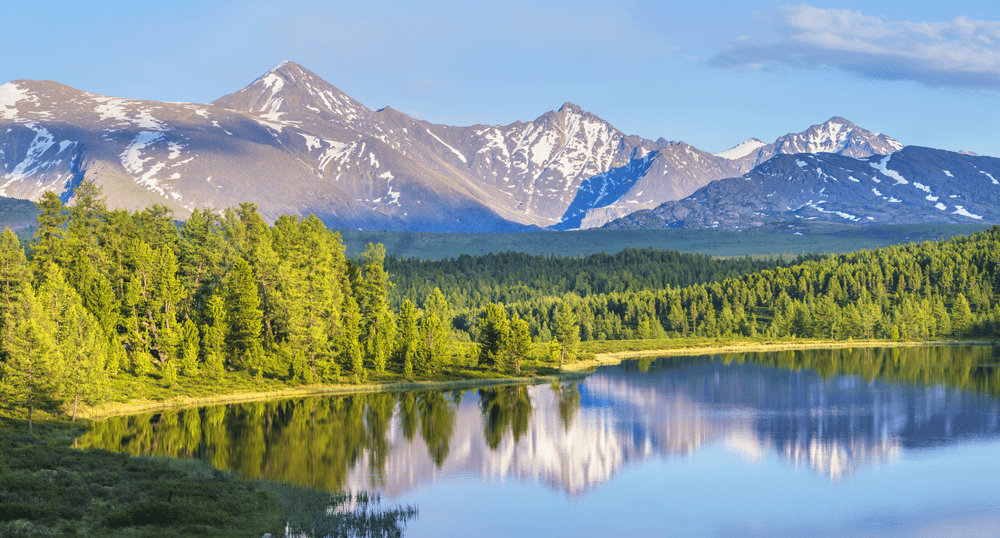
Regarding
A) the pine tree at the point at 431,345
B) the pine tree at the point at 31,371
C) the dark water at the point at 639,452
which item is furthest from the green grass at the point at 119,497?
the pine tree at the point at 431,345

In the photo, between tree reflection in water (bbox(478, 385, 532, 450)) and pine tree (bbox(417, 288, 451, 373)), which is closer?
tree reflection in water (bbox(478, 385, 532, 450))

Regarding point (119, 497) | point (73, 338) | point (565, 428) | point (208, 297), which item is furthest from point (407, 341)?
point (119, 497)

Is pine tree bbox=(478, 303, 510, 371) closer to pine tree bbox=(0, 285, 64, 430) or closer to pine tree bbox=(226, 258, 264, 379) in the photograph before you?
pine tree bbox=(226, 258, 264, 379)

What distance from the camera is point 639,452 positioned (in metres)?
83.5

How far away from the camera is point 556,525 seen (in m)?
56.3

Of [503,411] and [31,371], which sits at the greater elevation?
[31,371]

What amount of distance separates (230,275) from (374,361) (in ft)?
80.0

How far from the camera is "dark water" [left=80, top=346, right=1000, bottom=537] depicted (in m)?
58.1

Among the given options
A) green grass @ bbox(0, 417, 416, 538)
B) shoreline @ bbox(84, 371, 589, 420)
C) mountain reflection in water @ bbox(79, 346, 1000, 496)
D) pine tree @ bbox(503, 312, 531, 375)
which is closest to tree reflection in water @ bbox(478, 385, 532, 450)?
mountain reflection in water @ bbox(79, 346, 1000, 496)

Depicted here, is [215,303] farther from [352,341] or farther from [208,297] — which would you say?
[352,341]

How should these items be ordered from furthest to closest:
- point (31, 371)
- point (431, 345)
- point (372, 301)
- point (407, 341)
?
point (372, 301)
point (431, 345)
point (407, 341)
point (31, 371)

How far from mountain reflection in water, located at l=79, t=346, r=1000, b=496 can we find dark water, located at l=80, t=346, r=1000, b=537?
0.98 feet

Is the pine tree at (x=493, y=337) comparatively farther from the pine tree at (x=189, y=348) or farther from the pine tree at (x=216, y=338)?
the pine tree at (x=189, y=348)

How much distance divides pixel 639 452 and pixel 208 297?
72475mm
